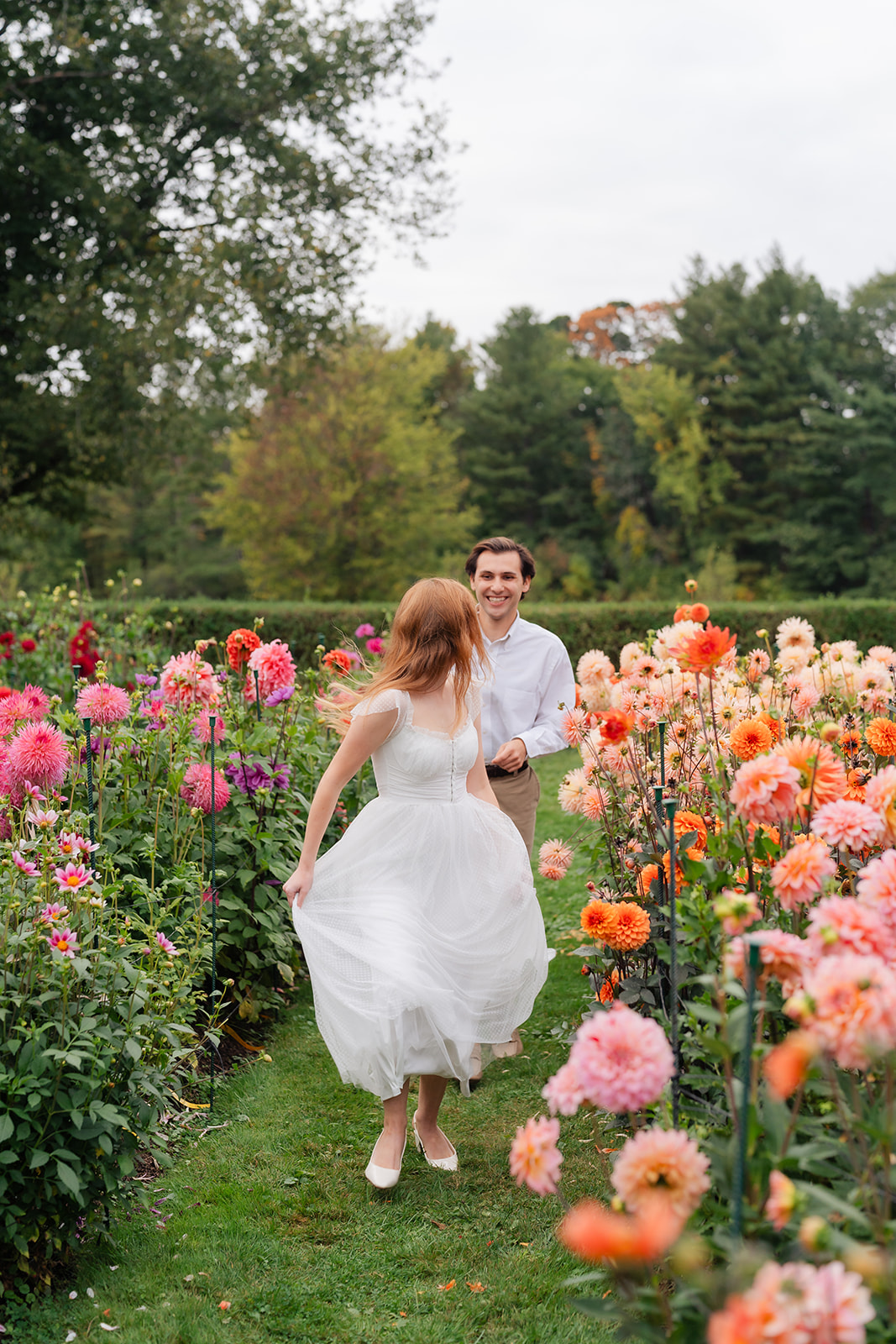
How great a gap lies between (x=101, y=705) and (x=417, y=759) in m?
0.93

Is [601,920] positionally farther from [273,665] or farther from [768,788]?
[273,665]

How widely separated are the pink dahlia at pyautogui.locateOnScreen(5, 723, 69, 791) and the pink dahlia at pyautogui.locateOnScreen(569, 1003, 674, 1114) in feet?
5.73

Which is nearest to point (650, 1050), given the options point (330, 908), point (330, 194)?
point (330, 908)

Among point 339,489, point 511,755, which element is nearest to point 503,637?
point 511,755

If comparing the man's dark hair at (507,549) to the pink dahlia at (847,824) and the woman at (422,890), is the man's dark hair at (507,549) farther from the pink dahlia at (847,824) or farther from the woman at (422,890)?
the pink dahlia at (847,824)

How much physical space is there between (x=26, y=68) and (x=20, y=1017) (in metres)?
12.1

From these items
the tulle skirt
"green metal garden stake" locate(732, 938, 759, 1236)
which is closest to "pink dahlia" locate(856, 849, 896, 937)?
"green metal garden stake" locate(732, 938, 759, 1236)

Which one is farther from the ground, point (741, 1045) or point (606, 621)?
point (606, 621)

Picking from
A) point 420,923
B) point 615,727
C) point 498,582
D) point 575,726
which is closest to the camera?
point 615,727

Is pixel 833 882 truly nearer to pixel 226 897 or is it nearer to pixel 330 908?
pixel 330 908

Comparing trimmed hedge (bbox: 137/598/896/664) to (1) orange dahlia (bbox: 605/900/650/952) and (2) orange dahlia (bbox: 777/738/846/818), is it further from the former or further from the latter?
(2) orange dahlia (bbox: 777/738/846/818)

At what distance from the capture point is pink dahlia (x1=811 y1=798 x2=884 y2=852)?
1652mm

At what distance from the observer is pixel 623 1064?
1.23 meters

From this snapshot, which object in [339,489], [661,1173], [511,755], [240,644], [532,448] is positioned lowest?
[661,1173]
